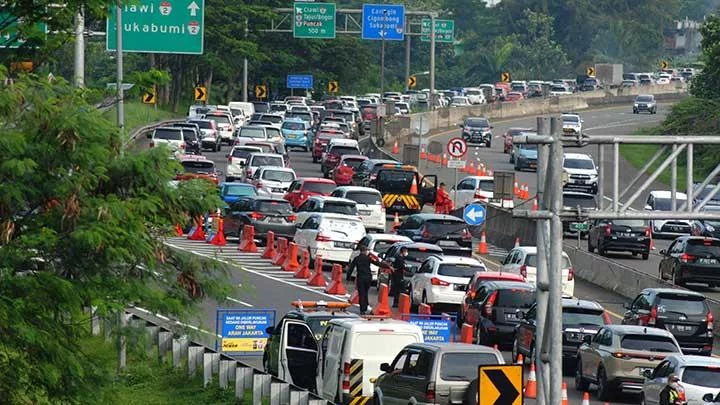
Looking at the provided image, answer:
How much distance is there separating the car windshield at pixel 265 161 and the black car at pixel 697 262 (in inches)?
846

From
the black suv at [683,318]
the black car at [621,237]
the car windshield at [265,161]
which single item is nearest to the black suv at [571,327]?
the black suv at [683,318]

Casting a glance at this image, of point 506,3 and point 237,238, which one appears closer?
point 237,238

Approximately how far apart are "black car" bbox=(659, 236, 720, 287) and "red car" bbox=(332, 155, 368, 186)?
2106 cm

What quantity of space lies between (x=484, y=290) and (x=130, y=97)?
14.8 meters

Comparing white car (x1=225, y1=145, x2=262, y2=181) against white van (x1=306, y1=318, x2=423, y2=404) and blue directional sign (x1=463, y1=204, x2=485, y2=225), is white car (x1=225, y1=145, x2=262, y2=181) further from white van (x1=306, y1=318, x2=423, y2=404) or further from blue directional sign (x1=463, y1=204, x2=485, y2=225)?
white van (x1=306, y1=318, x2=423, y2=404)

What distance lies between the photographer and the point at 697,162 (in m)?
80.7

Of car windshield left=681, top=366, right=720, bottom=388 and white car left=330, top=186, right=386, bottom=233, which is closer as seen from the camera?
car windshield left=681, top=366, right=720, bottom=388

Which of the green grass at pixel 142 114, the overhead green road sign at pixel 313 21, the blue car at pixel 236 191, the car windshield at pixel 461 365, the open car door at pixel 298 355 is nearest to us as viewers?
the car windshield at pixel 461 365

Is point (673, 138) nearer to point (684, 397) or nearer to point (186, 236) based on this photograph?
point (684, 397)

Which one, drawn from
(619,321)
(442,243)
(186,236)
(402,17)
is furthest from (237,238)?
(402,17)

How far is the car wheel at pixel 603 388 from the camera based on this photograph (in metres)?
30.5

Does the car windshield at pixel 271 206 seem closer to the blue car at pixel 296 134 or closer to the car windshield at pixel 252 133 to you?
the car windshield at pixel 252 133

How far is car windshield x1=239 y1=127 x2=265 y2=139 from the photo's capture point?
3150 inches

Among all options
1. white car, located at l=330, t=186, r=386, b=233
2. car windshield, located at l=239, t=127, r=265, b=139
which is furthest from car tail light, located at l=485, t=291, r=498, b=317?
car windshield, located at l=239, t=127, r=265, b=139
